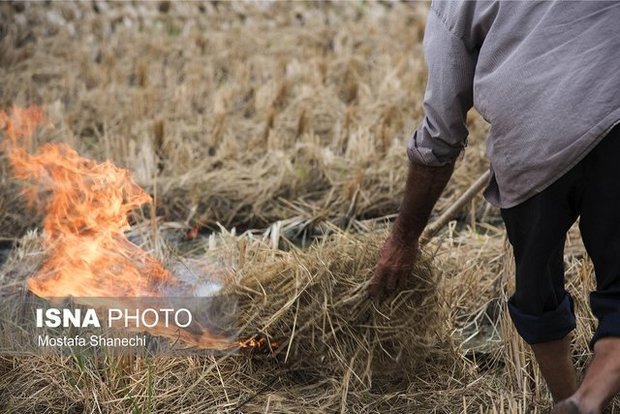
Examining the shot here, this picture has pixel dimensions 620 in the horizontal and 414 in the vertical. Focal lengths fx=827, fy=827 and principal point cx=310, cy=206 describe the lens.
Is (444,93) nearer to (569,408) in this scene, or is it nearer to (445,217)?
(445,217)

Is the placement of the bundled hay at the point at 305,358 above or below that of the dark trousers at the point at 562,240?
below

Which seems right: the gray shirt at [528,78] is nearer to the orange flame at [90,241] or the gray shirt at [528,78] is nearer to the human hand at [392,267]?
the human hand at [392,267]

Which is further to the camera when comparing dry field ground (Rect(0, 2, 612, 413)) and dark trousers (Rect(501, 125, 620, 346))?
dry field ground (Rect(0, 2, 612, 413))

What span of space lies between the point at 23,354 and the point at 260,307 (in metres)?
0.79

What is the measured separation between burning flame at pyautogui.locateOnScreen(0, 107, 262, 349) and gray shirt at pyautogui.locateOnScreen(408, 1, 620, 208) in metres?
1.10

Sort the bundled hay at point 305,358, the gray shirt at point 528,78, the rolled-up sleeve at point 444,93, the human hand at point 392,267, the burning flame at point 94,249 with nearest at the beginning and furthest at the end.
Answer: the gray shirt at point 528,78 < the rolled-up sleeve at point 444,93 < the human hand at point 392,267 < the bundled hay at point 305,358 < the burning flame at point 94,249

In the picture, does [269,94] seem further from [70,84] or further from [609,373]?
[609,373]

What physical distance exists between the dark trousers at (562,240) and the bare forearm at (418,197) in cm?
24

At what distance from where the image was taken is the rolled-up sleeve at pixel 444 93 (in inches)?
78.6

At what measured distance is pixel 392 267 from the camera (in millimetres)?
2428

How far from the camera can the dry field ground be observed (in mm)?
2525

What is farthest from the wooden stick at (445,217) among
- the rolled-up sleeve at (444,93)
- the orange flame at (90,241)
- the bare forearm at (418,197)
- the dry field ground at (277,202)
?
the orange flame at (90,241)

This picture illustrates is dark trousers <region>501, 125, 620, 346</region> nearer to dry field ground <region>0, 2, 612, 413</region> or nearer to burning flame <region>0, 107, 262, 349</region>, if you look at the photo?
dry field ground <region>0, 2, 612, 413</region>

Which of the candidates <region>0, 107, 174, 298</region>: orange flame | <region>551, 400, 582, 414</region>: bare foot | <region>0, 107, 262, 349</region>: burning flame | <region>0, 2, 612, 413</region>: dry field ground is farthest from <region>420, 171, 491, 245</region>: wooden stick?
<region>0, 107, 174, 298</region>: orange flame
